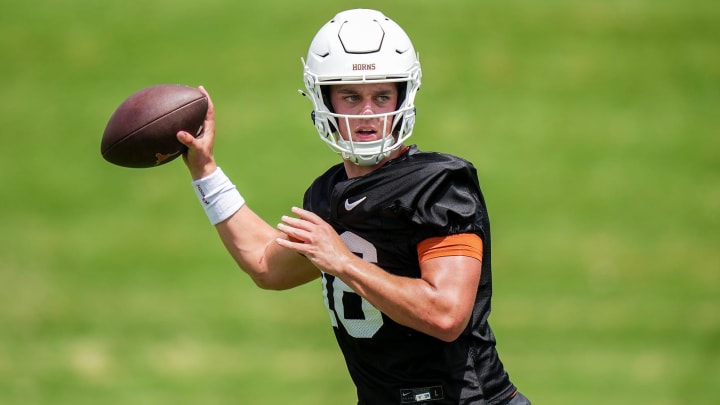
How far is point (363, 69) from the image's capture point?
3.88 metres

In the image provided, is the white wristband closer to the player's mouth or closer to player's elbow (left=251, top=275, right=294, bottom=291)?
player's elbow (left=251, top=275, right=294, bottom=291)

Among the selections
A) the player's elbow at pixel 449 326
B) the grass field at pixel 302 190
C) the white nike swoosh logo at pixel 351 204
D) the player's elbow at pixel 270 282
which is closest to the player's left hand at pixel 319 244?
the white nike swoosh logo at pixel 351 204

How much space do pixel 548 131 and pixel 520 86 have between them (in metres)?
0.72

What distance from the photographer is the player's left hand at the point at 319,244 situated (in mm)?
3592

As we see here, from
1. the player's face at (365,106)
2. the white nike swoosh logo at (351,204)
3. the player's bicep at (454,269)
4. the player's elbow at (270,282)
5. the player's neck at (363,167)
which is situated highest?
the player's face at (365,106)

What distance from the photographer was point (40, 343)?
9.46 m

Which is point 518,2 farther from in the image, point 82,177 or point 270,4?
point 82,177

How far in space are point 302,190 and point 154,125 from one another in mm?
6911

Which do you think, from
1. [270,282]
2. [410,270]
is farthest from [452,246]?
[270,282]

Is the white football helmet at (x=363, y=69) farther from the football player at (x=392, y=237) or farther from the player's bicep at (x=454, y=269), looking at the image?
the player's bicep at (x=454, y=269)

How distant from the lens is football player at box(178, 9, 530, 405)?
3611mm

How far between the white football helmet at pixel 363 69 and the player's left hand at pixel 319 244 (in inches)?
14.0

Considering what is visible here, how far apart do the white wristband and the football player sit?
43 cm

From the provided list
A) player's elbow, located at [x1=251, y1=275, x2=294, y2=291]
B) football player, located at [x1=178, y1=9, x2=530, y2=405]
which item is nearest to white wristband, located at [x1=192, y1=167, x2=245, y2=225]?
player's elbow, located at [x1=251, y1=275, x2=294, y2=291]
